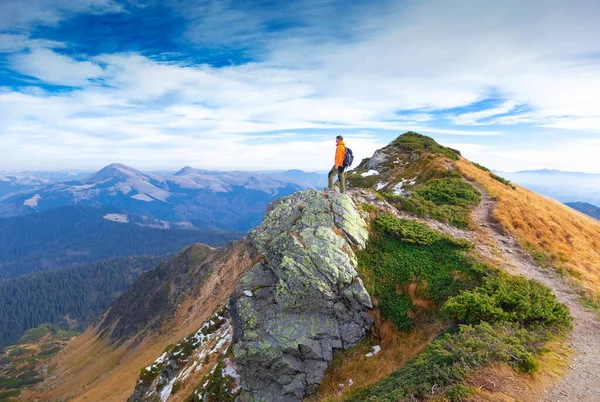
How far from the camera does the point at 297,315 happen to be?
1892cm

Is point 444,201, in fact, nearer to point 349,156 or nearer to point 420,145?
point 349,156

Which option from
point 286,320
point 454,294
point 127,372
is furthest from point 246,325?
point 127,372

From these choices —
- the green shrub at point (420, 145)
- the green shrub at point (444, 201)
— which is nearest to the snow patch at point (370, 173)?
the green shrub at point (420, 145)

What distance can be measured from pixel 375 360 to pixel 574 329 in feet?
30.2

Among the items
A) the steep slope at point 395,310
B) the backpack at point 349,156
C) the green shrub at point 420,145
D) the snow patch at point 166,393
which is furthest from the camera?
the green shrub at point 420,145

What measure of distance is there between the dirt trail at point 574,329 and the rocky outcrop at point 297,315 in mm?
9292

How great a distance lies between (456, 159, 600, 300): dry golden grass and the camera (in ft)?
66.5

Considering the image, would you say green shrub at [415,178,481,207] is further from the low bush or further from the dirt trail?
the low bush

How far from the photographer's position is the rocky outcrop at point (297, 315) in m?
18.3

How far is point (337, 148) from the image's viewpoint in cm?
2427

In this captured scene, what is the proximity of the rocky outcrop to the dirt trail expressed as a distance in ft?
30.5

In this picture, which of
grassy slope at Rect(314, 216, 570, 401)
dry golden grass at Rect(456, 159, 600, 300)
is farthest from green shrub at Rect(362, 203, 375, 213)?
dry golden grass at Rect(456, 159, 600, 300)

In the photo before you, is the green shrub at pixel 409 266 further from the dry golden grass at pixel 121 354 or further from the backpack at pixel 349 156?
the dry golden grass at pixel 121 354

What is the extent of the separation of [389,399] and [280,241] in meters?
11.4
